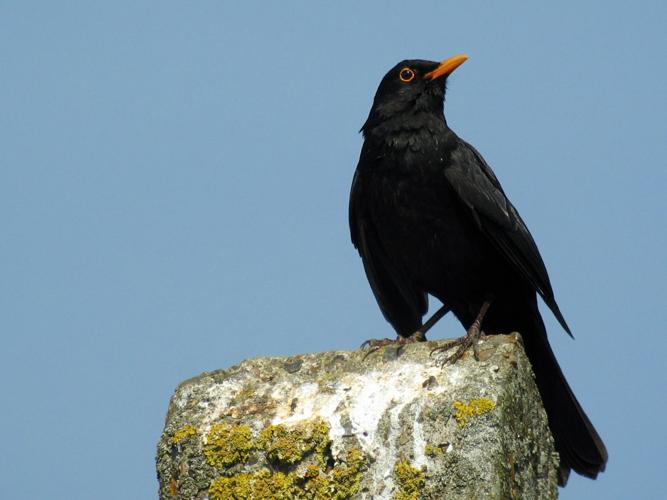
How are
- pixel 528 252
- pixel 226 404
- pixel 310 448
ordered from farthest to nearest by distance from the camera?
1. pixel 528 252
2. pixel 226 404
3. pixel 310 448

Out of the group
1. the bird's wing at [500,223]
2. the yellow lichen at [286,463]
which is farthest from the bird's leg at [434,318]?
the yellow lichen at [286,463]

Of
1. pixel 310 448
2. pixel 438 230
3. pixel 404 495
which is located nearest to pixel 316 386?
pixel 310 448

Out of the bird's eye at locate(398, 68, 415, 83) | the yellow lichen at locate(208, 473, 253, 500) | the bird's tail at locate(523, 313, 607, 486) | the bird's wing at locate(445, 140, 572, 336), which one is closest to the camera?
the yellow lichen at locate(208, 473, 253, 500)

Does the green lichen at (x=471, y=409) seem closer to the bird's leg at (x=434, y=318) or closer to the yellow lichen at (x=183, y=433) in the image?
the yellow lichen at (x=183, y=433)

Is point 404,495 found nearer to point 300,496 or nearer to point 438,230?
point 300,496

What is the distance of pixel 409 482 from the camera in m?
3.83

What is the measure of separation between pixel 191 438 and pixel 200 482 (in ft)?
0.68

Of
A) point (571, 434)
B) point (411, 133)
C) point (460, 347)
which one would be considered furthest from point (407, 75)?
point (460, 347)

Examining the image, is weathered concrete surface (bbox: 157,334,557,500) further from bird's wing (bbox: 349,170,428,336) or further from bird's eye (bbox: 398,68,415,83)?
bird's eye (bbox: 398,68,415,83)

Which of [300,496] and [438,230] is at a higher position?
[438,230]

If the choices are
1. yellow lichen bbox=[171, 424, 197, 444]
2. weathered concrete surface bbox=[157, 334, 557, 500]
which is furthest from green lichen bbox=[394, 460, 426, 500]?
yellow lichen bbox=[171, 424, 197, 444]

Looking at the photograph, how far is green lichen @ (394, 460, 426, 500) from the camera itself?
3.82 m

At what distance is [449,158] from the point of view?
700 cm

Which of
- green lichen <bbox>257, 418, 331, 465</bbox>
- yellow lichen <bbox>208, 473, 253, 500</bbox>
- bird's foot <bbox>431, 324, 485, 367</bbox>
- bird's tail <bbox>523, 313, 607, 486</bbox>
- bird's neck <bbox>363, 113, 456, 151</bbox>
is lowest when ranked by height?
bird's tail <bbox>523, 313, 607, 486</bbox>
